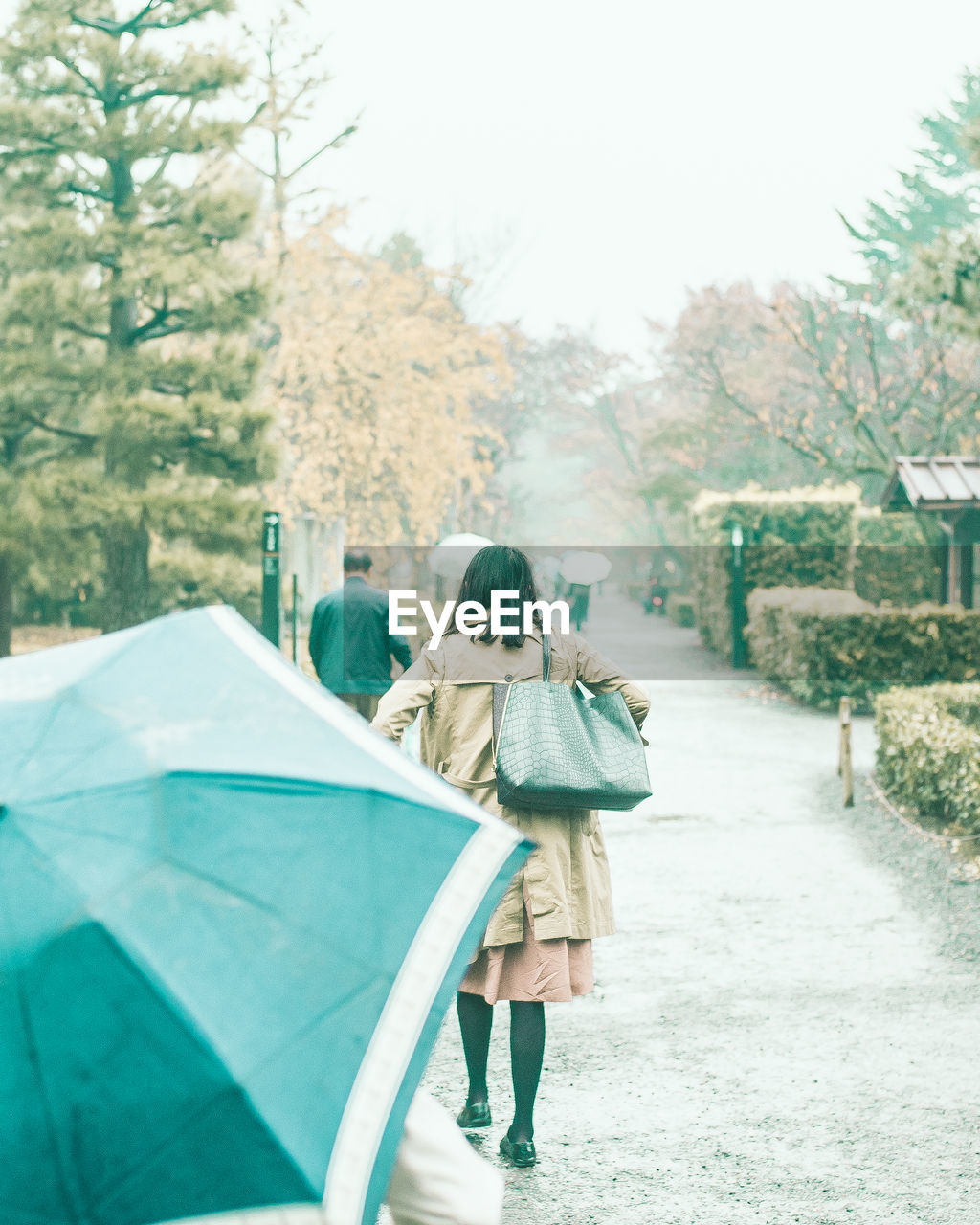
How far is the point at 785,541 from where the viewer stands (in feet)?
74.4

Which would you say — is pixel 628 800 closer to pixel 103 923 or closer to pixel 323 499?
pixel 103 923

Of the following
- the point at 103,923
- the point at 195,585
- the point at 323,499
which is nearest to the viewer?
the point at 103,923

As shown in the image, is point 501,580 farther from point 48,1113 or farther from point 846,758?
point 846,758

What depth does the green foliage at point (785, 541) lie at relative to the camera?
A: 22.2 m

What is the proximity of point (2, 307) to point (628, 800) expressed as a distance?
47.3ft

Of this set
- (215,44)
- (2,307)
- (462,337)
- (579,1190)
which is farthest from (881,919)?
(462,337)

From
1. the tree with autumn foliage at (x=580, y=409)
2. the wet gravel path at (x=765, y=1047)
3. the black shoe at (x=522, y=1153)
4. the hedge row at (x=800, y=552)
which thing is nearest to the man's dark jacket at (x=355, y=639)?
the wet gravel path at (x=765, y=1047)

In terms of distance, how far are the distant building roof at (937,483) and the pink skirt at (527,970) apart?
13788 millimetres

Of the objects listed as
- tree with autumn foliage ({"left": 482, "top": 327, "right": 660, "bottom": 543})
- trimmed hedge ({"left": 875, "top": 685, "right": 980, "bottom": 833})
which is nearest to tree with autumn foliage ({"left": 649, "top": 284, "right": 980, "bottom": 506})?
tree with autumn foliage ({"left": 482, "top": 327, "right": 660, "bottom": 543})

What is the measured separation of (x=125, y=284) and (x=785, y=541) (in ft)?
36.8

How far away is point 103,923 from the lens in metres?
1.76

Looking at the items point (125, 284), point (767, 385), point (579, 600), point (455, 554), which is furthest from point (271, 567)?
point (767, 385)

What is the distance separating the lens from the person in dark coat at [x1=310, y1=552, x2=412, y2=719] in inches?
353

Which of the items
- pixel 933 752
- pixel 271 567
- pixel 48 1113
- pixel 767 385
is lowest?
pixel 933 752
